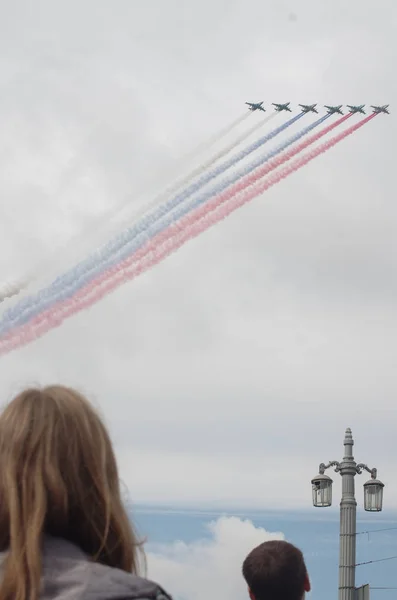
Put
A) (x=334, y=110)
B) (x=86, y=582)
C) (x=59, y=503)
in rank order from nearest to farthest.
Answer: (x=86, y=582)
(x=59, y=503)
(x=334, y=110)

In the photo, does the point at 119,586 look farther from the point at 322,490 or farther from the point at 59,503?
the point at 322,490

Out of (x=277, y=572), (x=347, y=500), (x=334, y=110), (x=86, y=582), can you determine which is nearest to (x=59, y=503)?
(x=86, y=582)

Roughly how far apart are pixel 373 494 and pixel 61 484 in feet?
46.8

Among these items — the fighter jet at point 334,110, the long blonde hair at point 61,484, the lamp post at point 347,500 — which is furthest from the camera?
the fighter jet at point 334,110

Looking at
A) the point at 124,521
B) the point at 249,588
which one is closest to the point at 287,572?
the point at 249,588

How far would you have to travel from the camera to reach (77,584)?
3.15 meters

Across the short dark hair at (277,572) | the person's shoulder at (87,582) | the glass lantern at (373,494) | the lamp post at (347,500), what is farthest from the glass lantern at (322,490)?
the person's shoulder at (87,582)

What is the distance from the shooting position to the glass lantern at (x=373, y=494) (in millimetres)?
17016

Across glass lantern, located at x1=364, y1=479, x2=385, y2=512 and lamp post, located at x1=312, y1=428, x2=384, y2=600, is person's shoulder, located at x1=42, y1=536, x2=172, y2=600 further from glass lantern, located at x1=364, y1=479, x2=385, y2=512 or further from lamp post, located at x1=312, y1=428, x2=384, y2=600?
glass lantern, located at x1=364, y1=479, x2=385, y2=512

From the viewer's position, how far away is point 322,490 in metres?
17.1

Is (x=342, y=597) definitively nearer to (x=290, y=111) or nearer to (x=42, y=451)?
(x=42, y=451)

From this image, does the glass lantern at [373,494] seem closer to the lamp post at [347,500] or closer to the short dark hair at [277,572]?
the lamp post at [347,500]

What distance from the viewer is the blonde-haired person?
321cm

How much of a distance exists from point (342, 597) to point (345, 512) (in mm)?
1275
